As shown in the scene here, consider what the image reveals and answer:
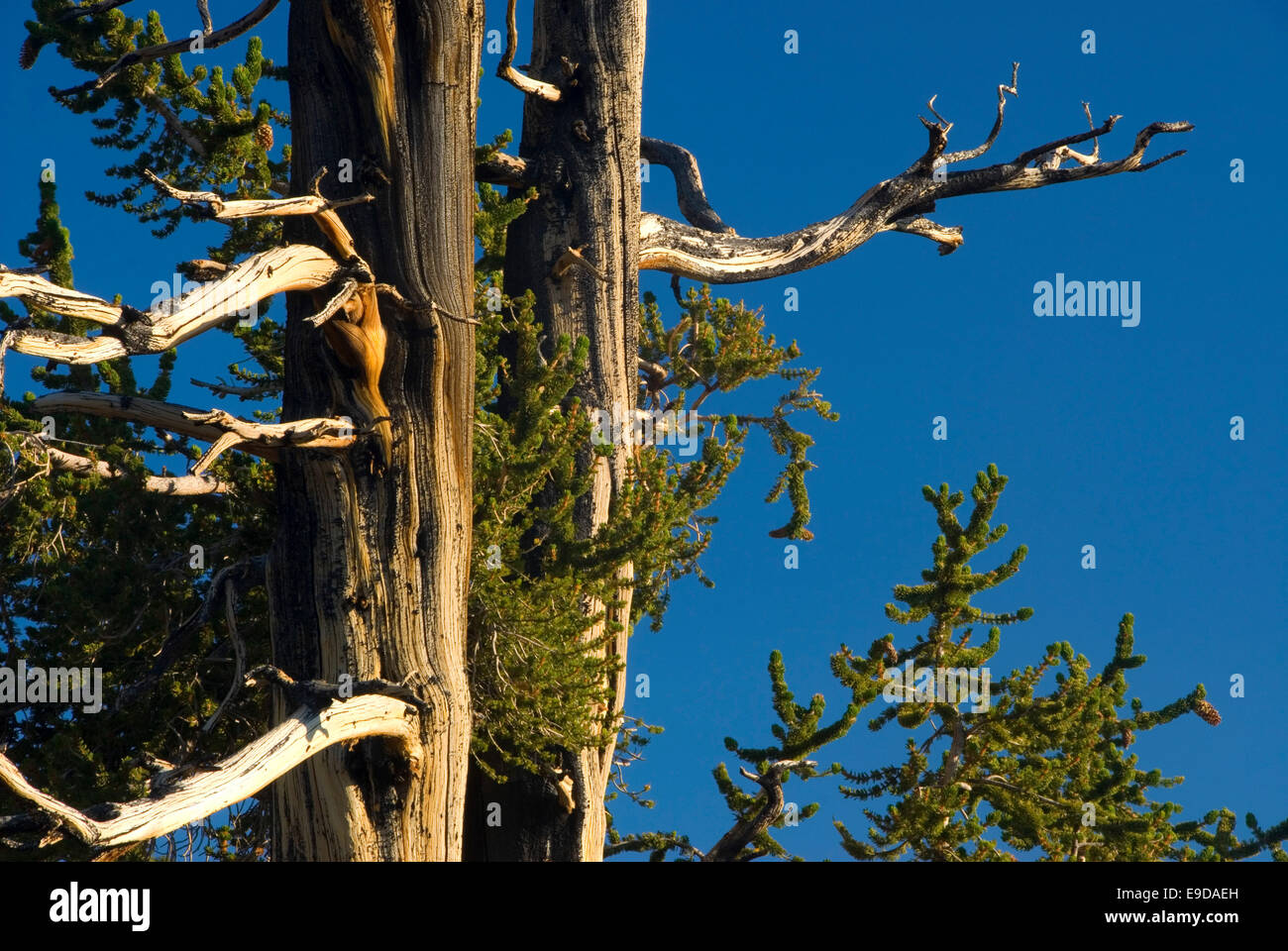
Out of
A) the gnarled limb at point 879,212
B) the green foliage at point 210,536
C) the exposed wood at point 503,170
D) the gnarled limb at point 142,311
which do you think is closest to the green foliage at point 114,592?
the green foliage at point 210,536

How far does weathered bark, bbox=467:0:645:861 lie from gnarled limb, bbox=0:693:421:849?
325 centimetres

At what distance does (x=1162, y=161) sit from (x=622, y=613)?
6604 millimetres

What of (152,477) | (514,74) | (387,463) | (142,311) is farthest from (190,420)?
(514,74)

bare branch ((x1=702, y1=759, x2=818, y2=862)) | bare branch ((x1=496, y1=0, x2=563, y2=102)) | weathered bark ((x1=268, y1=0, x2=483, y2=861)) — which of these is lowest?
bare branch ((x1=702, y1=759, x2=818, y2=862))

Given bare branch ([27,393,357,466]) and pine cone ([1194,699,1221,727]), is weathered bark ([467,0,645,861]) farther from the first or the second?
pine cone ([1194,699,1221,727])

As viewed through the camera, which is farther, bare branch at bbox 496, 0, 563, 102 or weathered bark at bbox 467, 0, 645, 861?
weathered bark at bbox 467, 0, 645, 861

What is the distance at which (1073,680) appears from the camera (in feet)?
34.9

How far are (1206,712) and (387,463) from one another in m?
7.30

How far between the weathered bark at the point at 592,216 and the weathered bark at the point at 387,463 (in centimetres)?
259

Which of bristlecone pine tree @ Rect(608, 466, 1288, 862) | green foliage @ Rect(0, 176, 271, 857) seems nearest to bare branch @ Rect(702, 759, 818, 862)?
bristlecone pine tree @ Rect(608, 466, 1288, 862)

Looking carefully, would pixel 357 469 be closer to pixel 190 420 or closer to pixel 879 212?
pixel 190 420

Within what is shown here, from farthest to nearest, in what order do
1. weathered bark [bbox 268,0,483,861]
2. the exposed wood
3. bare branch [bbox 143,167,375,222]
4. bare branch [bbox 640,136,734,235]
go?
bare branch [bbox 640,136,734,235]
the exposed wood
weathered bark [bbox 268,0,483,861]
bare branch [bbox 143,167,375,222]

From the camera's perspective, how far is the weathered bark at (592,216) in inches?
414

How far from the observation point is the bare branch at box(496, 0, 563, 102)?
352 inches
